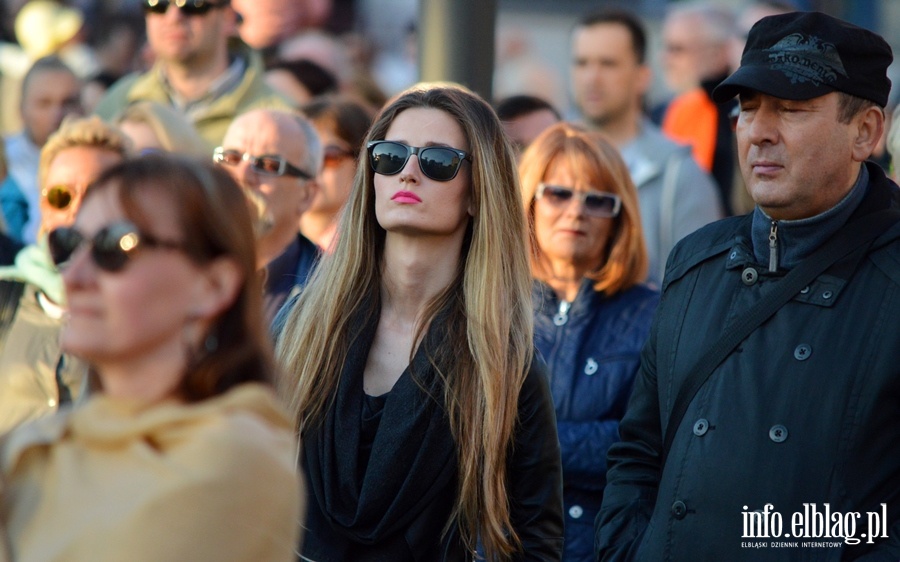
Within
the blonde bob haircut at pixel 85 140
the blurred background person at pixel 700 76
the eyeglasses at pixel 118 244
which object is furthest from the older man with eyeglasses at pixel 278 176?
the blurred background person at pixel 700 76

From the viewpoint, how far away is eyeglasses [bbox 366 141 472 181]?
12.5 feet

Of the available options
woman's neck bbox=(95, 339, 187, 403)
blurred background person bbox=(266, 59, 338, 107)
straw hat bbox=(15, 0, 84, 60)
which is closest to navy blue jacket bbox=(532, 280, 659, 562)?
woman's neck bbox=(95, 339, 187, 403)

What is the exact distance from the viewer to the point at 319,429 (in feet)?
11.9

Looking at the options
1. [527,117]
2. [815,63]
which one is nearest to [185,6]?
[527,117]

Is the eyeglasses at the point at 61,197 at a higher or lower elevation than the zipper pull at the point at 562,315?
higher

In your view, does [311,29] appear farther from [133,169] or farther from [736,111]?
[133,169]

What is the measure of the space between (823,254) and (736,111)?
43.3 inches

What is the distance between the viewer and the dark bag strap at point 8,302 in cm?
471

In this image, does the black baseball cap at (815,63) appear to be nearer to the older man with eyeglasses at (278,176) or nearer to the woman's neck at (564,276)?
the woman's neck at (564,276)

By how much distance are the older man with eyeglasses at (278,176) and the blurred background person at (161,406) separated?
275 cm

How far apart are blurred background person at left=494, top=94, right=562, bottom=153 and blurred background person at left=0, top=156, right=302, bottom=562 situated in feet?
14.8

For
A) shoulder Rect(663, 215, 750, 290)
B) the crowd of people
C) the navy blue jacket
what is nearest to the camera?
the crowd of people

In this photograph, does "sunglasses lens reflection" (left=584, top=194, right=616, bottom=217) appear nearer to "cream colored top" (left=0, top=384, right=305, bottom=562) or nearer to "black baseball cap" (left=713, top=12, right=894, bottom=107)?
"black baseball cap" (left=713, top=12, right=894, bottom=107)

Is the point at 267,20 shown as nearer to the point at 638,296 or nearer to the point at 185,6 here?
the point at 185,6
